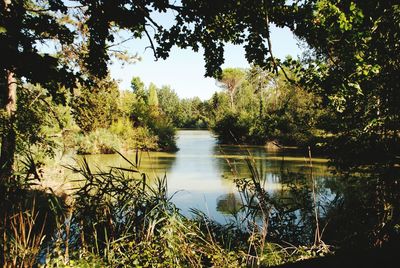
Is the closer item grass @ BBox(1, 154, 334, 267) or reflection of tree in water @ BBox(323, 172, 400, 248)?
grass @ BBox(1, 154, 334, 267)

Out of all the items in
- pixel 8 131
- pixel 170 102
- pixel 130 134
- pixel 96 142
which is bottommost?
pixel 96 142

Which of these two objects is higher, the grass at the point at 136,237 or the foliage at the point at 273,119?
the foliage at the point at 273,119

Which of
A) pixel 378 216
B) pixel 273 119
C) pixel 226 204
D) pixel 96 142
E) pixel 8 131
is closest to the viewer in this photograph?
pixel 378 216

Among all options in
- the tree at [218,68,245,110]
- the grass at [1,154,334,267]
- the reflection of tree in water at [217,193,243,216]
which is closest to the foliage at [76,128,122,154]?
the reflection of tree in water at [217,193,243,216]

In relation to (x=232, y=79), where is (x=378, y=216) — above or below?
below

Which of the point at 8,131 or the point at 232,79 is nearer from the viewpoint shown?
the point at 8,131

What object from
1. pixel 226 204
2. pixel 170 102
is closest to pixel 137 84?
pixel 170 102

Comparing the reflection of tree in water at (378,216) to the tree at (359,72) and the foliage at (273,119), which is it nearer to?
the tree at (359,72)

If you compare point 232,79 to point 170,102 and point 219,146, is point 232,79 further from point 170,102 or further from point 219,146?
point 219,146

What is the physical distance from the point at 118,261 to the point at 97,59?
6.93 feet

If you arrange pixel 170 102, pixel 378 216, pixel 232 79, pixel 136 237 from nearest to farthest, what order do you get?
pixel 136 237 → pixel 378 216 → pixel 232 79 → pixel 170 102

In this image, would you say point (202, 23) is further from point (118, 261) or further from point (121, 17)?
point (118, 261)

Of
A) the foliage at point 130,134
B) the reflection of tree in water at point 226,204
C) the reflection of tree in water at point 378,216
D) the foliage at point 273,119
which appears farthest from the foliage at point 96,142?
the reflection of tree in water at point 378,216

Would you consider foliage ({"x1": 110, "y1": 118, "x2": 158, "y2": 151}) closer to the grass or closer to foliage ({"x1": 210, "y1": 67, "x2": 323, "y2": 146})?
foliage ({"x1": 210, "y1": 67, "x2": 323, "y2": 146})
